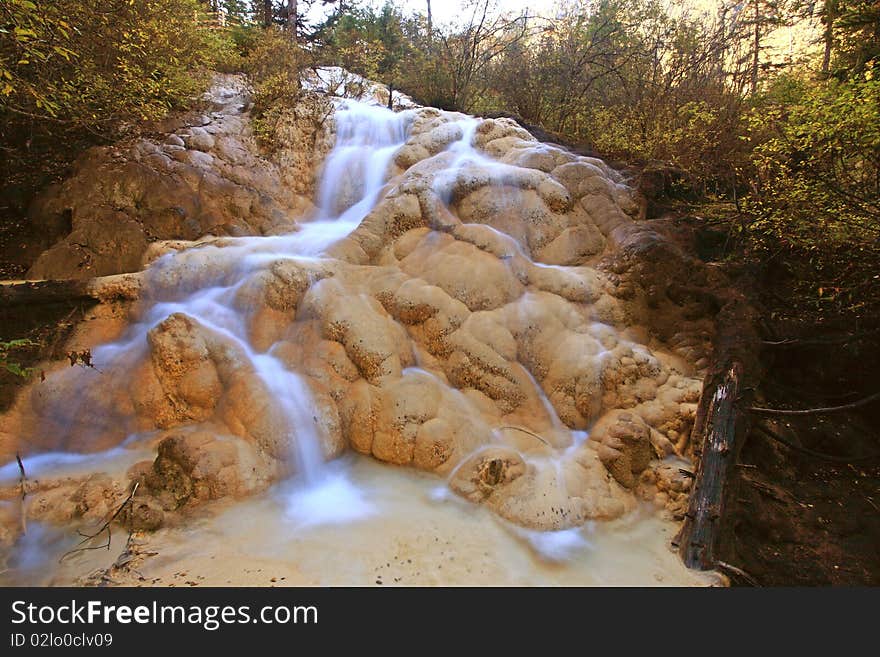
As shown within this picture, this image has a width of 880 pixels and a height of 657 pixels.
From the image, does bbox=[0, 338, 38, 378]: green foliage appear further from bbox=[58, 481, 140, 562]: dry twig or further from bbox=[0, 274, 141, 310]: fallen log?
bbox=[58, 481, 140, 562]: dry twig

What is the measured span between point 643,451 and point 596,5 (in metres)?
11.3

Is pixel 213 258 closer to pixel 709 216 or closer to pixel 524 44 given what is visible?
pixel 709 216

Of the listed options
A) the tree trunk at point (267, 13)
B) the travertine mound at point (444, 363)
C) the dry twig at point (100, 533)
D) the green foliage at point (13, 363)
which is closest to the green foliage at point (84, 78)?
the travertine mound at point (444, 363)

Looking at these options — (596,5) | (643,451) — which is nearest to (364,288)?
(643,451)

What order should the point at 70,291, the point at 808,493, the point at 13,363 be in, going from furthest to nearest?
the point at 70,291 → the point at 808,493 → the point at 13,363

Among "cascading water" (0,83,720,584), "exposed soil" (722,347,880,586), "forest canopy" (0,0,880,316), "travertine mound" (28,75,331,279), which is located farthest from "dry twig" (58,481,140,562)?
"exposed soil" (722,347,880,586)

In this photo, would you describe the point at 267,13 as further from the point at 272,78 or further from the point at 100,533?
the point at 100,533

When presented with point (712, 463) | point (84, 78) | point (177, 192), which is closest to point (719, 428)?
point (712, 463)

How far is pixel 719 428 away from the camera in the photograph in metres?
3.62

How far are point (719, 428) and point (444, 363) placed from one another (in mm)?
2673

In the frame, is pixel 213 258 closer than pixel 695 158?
Yes

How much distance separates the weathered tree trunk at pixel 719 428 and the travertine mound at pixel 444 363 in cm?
43

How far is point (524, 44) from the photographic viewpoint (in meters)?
11.1

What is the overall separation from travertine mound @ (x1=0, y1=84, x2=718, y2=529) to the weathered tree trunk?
16.8 inches
